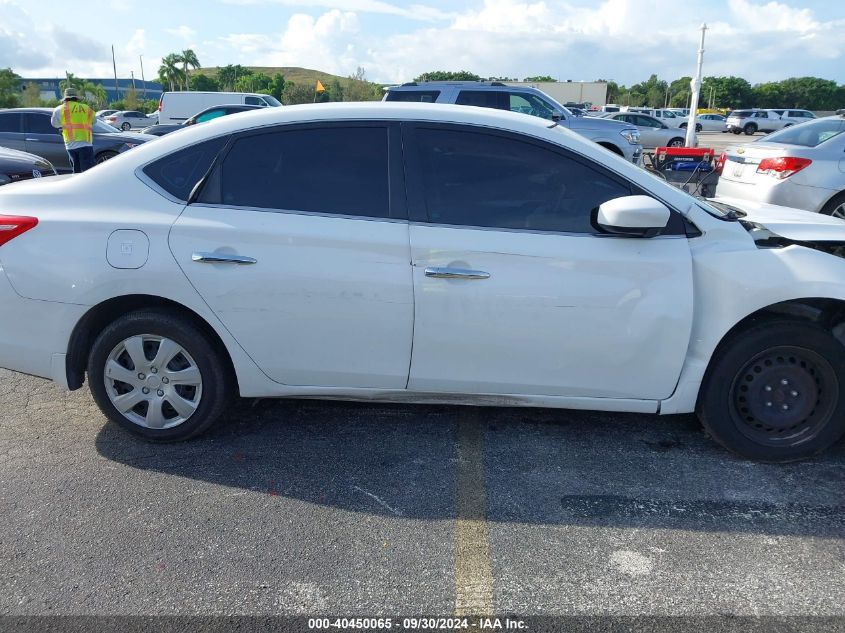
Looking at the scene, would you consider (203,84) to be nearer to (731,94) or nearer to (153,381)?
(731,94)

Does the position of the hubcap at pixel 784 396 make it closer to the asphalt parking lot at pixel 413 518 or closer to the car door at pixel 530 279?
the asphalt parking lot at pixel 413 518

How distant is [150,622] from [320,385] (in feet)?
4.40

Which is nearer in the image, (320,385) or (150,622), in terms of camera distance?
(150,622)

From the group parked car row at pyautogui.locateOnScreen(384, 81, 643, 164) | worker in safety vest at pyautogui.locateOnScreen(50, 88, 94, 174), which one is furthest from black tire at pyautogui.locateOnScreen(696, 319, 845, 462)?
worker in safety vest at pyautogui.locateOnScreen(50, 88, 94, 174)

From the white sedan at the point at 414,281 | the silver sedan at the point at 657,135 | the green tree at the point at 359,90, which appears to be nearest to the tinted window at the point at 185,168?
the white sedan at the point at 414,281

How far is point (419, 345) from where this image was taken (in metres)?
3.21

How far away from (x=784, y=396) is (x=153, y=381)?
10.3 ft

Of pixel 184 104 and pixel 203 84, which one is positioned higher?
pixel 203 84

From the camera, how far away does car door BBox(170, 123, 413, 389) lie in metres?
3.14

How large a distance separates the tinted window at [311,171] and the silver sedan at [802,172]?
5.21 metres

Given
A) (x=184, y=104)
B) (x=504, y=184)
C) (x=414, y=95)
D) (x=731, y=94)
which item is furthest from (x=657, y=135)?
(x=731, y=94)

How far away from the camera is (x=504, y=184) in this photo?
3223 millimetres

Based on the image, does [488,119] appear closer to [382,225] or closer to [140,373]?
[382,225]

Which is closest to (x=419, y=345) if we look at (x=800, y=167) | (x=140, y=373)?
(x=140, y=373)
